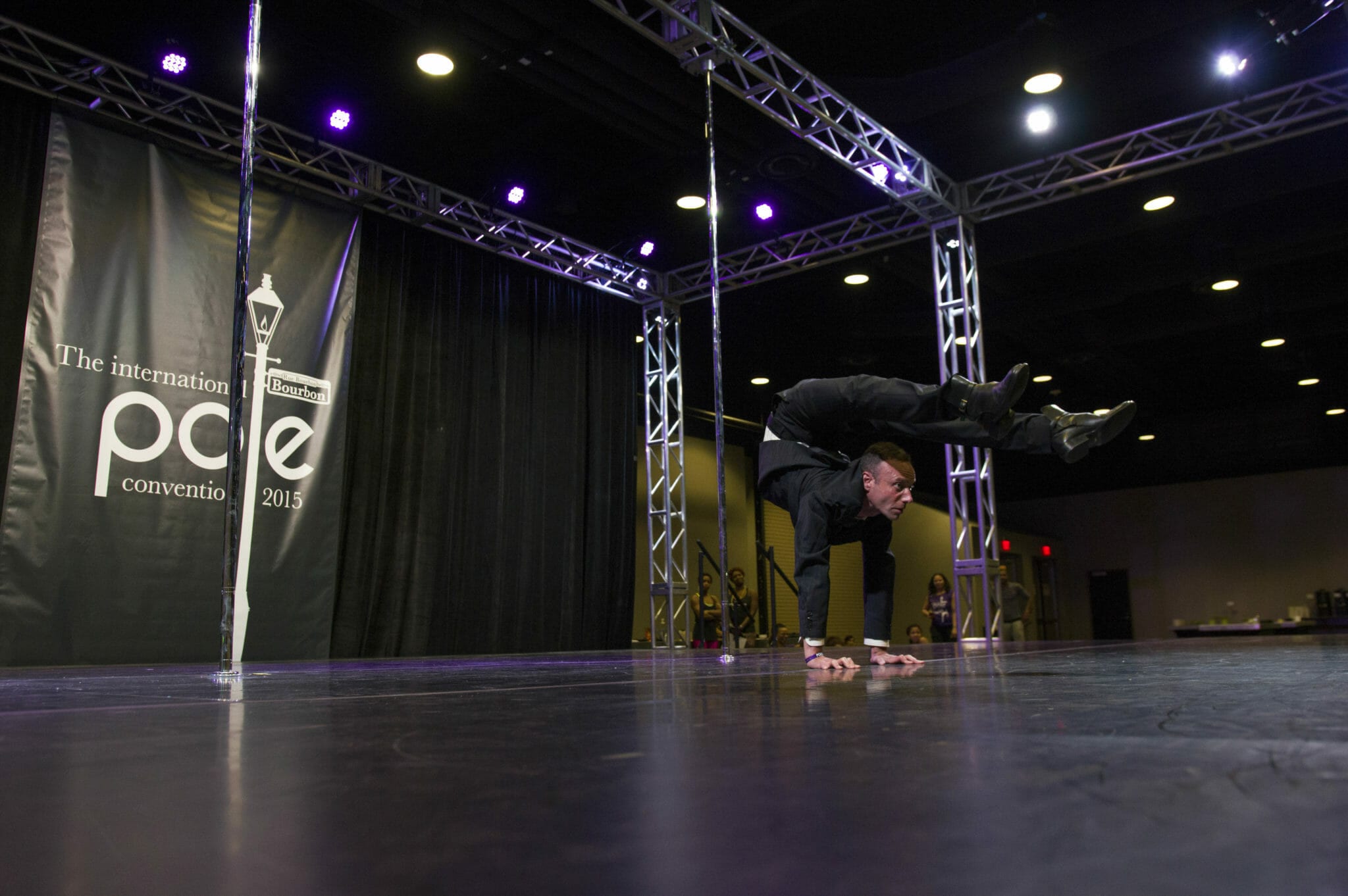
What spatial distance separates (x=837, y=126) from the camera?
6430 millimetres

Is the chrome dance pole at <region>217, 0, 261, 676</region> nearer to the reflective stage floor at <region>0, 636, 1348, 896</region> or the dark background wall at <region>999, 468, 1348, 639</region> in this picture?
the reflective stage floor at <region>0, 636, 1348, 896</region>

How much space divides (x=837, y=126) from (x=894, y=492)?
13.5 feet

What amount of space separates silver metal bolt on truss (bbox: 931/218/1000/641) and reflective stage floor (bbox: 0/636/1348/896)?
6112mm

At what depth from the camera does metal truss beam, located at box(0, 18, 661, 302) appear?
5.71 m

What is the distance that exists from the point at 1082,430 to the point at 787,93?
12.0 ft

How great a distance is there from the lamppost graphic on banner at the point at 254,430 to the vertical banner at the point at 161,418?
19 millimetres

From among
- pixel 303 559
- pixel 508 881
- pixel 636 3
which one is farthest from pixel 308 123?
pixel 508 881

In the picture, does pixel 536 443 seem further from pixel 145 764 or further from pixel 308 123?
pixel 145 764

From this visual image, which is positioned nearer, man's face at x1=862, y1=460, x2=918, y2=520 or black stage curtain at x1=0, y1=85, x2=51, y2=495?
man's face at x1=862, y1=460, x2=918, y2=520

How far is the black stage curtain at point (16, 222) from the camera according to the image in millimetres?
5598

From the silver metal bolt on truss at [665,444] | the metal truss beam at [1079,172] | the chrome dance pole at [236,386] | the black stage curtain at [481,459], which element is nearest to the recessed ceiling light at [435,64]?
the black stage curtain at [481,459]

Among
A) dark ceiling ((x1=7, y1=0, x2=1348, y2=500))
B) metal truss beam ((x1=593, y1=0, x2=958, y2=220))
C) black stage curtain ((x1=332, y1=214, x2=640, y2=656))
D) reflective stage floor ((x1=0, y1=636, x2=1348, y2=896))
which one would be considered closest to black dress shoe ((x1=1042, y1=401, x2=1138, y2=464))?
reflective stage floor ((x1=0, y1=636, x2=1348, y2=896))

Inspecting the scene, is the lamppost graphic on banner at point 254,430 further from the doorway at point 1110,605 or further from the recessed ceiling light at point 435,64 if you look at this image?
the doorway at point 1110,605

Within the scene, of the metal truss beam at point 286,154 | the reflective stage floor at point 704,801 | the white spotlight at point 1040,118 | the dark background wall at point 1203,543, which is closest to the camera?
the reflective stage floor at point 704,801
